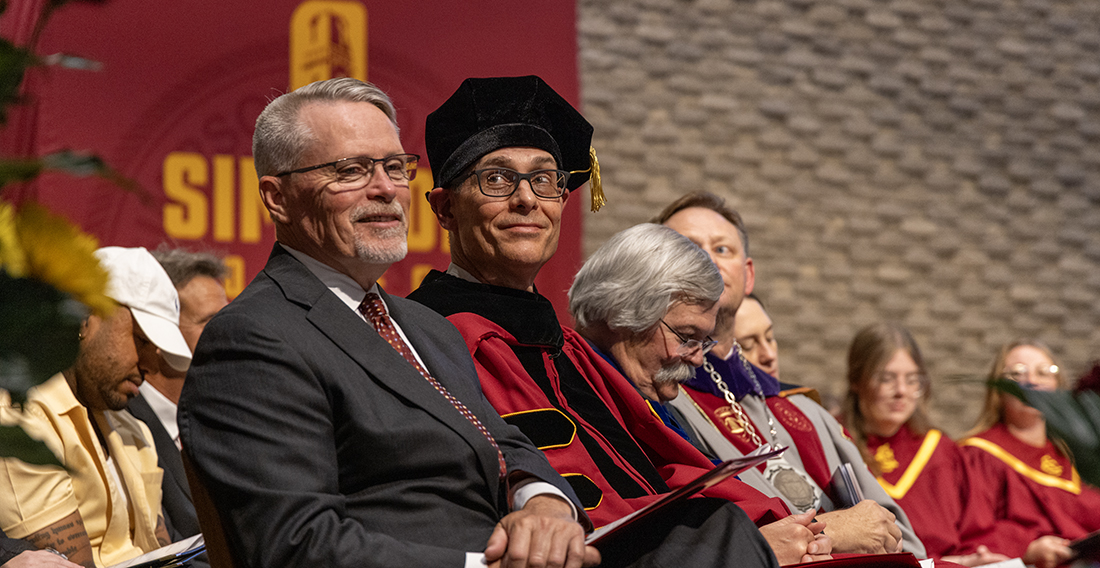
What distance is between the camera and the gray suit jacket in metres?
1.61

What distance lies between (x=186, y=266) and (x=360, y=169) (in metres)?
2.01

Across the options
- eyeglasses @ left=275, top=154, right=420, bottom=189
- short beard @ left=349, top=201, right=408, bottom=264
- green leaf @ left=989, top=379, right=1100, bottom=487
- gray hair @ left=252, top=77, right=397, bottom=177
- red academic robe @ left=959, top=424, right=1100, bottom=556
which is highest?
gray hair @ left=252, top=77, right=397, bottom=177

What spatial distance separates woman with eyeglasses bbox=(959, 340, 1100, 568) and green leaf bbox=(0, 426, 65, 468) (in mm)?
4175

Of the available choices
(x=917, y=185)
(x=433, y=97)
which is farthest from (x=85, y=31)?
(x=917, y=185)

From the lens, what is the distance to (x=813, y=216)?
7332mm

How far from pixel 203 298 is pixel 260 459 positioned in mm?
2276

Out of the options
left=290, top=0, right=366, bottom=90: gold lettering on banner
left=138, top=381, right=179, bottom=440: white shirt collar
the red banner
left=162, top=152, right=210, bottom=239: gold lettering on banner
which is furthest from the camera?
left=290, top=0, right=366, bottom=90: gold lettering on banner

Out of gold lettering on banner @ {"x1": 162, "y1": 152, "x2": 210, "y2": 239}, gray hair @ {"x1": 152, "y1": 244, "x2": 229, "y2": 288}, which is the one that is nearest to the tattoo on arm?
gray hair @ {"x1": 152, "y1": 244, "x2": 229, "y2": 288}

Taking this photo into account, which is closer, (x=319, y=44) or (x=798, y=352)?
(x=319, y=44)

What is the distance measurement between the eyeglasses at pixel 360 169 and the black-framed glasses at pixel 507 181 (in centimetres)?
46

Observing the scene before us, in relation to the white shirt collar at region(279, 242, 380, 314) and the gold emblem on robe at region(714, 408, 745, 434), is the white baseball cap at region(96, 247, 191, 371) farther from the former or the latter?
the gold emblem on robe at region(714, 408, 745, 434)

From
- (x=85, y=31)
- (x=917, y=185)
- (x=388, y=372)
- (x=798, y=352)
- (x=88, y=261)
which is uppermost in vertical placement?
(x=85, y=31)

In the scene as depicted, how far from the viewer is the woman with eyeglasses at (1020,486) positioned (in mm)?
4535

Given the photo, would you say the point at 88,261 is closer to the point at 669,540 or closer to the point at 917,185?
the point at 669,540
